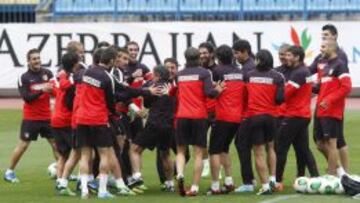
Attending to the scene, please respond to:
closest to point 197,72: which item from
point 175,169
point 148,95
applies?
point 148,95

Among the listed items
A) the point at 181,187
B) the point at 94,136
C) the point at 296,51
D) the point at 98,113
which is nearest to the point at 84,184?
the point at 94,136

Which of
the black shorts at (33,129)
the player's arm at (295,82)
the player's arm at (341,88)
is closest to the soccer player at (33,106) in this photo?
the black shorts at (33,129)

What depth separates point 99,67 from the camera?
14.5 metres

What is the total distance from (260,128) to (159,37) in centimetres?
1704

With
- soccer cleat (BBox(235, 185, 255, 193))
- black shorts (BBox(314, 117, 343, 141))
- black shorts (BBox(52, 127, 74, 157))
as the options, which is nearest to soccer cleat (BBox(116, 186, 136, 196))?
black shorts (BBox(52, 127, 74, 157))

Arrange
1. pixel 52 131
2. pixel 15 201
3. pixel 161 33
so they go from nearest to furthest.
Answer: pixel 15 201
pixel 52 131
pixel 161 33

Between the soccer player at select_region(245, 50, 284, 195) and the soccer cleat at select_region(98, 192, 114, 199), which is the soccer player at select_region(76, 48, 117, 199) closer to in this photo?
the soccer cleat at select_region(98, 192, 114, 199)

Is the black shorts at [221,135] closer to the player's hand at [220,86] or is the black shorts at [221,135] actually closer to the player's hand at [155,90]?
the player's hand at [220,86]

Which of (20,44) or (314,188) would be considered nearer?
(314,188)

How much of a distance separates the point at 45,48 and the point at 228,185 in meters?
17.6

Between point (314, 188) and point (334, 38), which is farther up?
point (334, 38)

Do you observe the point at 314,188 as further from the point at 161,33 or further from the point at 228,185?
the point at 161,33

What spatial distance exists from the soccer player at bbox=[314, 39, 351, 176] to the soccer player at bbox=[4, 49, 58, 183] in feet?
13.2

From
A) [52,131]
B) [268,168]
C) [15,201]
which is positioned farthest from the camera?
[52,131]
